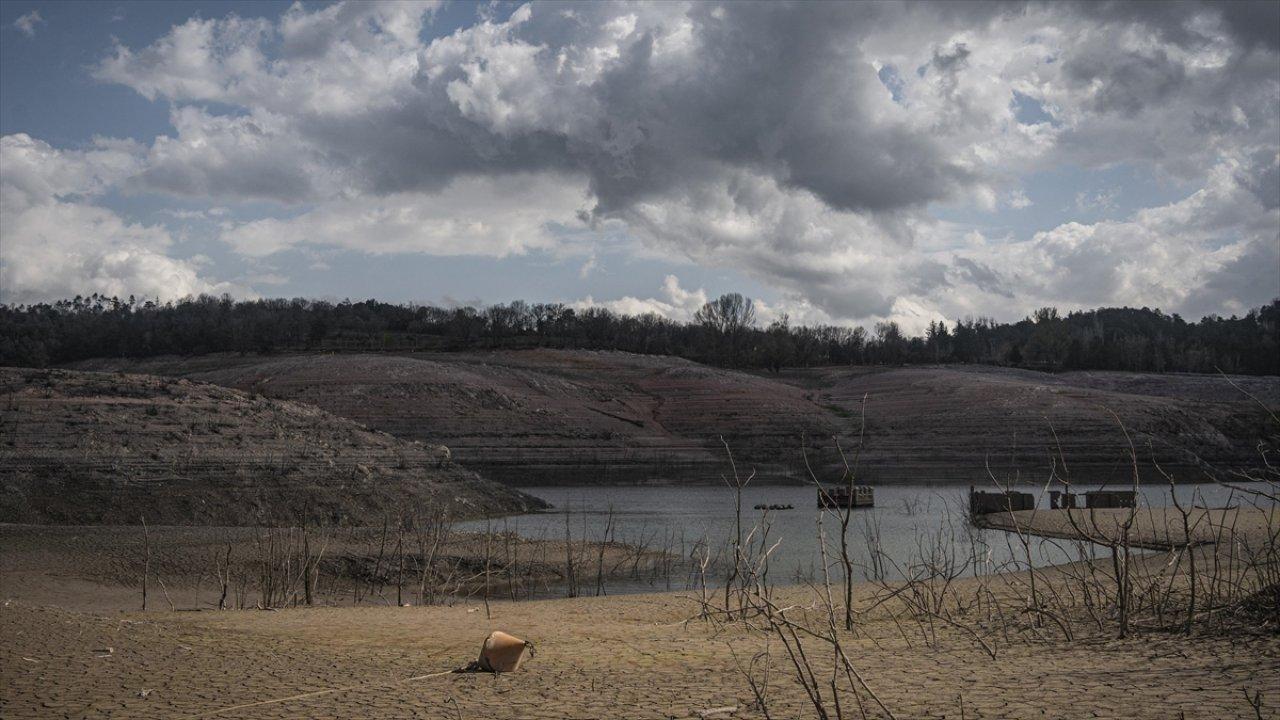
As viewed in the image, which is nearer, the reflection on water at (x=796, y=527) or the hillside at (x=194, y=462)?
the reflection on water at (x=796, y=527)

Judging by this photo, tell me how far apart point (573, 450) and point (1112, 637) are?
6389cm

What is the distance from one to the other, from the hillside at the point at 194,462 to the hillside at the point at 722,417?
21.8 meters

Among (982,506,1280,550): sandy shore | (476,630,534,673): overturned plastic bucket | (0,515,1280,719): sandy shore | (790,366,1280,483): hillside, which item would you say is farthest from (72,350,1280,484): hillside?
(476,630,534,673): overturned plastic bucket

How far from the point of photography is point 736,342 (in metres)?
138

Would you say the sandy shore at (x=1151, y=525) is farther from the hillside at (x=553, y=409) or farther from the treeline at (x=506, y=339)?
the treeline at (x=506, y=339)

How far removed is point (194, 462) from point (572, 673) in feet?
95.8

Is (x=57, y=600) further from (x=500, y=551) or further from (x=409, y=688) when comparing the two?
(x=409, y=688)

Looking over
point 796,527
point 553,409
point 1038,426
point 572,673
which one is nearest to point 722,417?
point 553,409

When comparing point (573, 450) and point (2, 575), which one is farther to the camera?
point (573, 450)

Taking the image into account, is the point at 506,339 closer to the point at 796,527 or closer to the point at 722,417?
the point at 722,417

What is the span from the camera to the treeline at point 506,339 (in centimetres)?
11494

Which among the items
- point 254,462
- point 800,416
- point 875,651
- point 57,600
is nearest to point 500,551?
point 57,600

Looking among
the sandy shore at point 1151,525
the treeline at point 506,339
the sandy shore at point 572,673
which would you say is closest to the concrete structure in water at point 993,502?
the sandy shore at point 1151,525

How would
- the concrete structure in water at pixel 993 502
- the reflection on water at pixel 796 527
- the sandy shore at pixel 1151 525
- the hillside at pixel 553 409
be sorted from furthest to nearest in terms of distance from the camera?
the hillside at pixel 553 409
the concrete structure in water at pixel 993 502
the sandy shore at pixel 1151 525
the reflection on water at pixel 796 527
